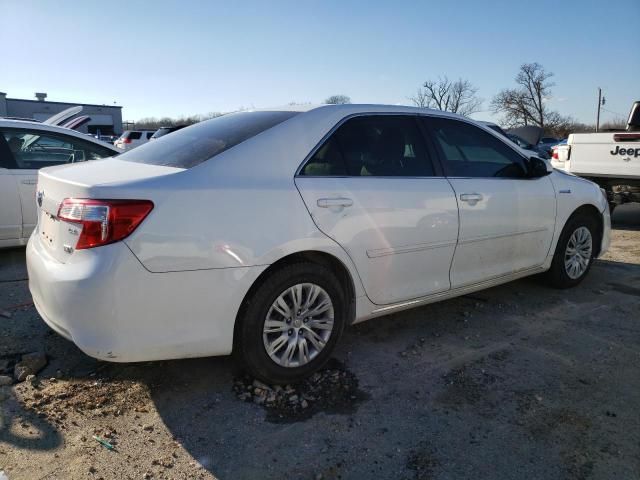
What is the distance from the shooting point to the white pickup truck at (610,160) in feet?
25.5

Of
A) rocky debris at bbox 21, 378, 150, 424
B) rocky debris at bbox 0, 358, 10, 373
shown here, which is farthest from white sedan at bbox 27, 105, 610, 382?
rocky debris at bbox 0, 358, 10, 373

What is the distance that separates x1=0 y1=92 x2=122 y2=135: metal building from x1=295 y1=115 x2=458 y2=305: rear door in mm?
49122

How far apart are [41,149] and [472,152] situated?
4.69 meters

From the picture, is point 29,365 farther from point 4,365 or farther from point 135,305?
point 135,305

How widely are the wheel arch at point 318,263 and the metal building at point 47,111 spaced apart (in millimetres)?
49396

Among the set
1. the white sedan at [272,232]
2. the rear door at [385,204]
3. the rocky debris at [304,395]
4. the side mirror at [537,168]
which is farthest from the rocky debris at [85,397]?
the side mirror at [537,168]

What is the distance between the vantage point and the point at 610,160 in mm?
8016

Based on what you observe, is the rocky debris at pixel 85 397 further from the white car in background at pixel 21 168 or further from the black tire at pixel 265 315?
the white car in background at pixel 21 168

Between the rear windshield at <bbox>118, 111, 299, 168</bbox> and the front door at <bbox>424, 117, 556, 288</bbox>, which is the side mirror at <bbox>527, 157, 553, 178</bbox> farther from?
the rear windshield at <bbox>118, 111, 299, 168</bbox>

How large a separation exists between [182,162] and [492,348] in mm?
2429

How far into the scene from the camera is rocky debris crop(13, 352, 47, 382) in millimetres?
3070

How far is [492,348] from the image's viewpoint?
3.62m

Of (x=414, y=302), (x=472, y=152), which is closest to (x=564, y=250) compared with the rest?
(x=472, y=152)

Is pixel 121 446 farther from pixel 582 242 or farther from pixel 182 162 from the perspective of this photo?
pixel 582 242
